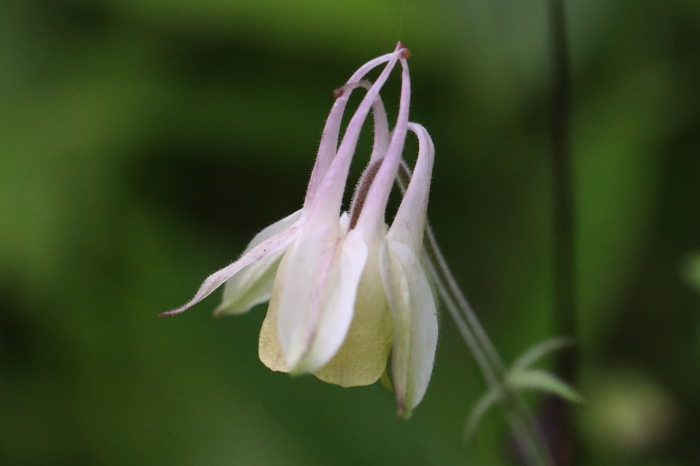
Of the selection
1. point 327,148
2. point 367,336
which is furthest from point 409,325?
point 327,148

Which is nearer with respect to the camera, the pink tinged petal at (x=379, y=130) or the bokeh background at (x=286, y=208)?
the pink tinged petal at (x=379, y=130)

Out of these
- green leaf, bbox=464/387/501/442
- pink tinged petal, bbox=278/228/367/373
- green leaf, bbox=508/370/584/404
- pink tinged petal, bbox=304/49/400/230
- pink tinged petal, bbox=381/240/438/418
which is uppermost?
pink tinged petal, bbox=304/49/400/230

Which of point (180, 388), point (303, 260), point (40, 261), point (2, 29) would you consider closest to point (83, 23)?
point (2, 29)

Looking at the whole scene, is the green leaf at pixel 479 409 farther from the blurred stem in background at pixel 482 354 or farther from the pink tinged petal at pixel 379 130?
the pink tinged petal at pixel 379 130

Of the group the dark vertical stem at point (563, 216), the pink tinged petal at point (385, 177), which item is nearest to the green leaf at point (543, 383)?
the pink tinged petal at point (385, 177)

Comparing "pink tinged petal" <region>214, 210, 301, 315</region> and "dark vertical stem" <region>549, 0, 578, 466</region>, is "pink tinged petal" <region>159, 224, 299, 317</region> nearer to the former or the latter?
"pink tinged petal" <region>214, 210, 301, 315</region>

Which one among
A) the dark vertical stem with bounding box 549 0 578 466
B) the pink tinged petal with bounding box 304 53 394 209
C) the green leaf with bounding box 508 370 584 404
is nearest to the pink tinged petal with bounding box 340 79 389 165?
the pink tinged petal with bounding box 304 53 394 209

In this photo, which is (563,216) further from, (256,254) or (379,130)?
(256,254)
